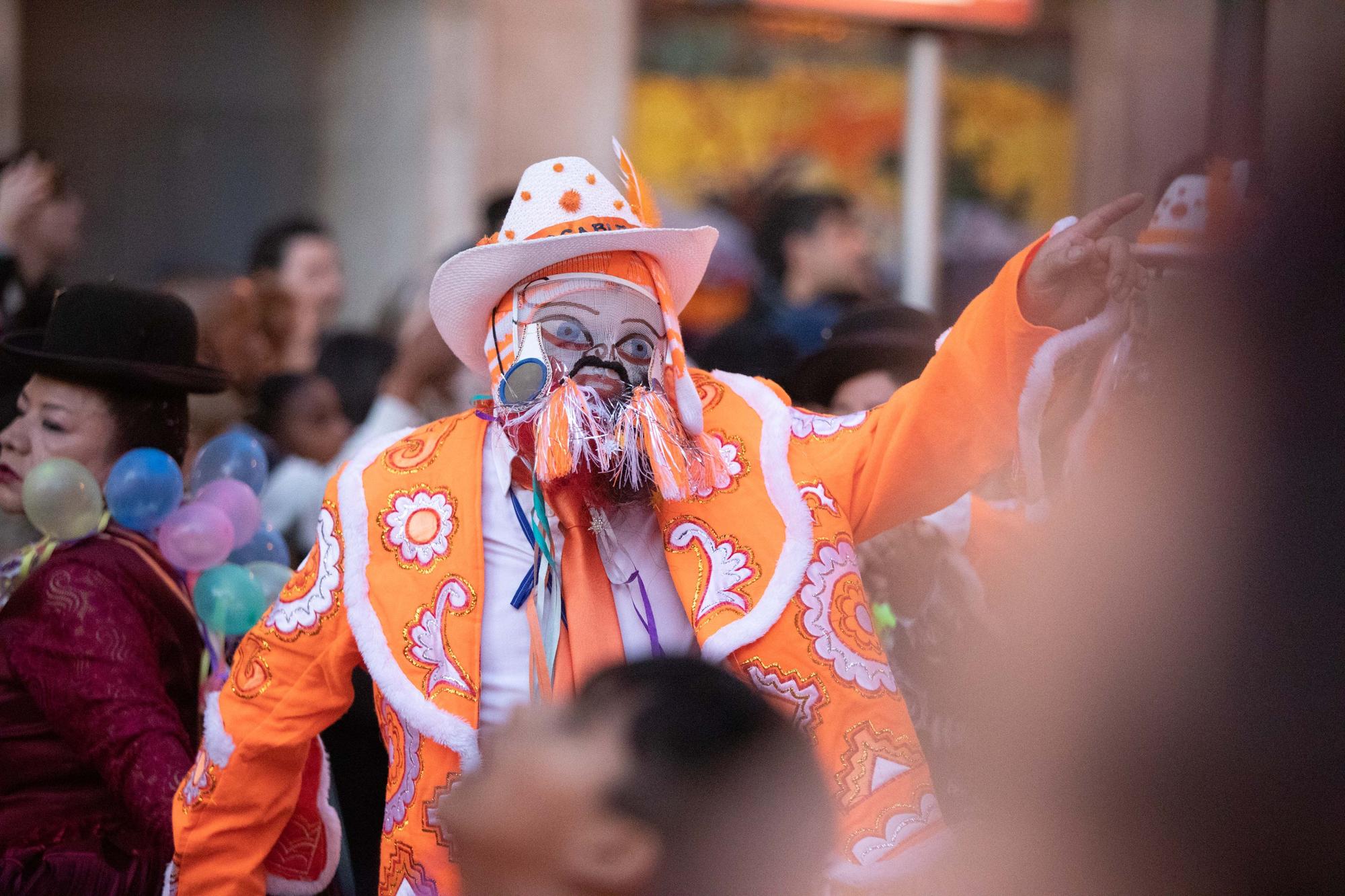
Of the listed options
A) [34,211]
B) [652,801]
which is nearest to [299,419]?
[34,211]

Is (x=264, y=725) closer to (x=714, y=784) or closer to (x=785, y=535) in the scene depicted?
(x=785, y=535)

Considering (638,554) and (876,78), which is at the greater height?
(876,78)

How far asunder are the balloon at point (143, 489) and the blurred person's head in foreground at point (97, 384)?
0.12 meters

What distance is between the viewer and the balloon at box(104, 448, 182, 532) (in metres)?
3.01

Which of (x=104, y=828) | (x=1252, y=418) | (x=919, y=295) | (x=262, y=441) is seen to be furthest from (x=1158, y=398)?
(x=919, y=295)

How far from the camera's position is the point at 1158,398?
1638 mm

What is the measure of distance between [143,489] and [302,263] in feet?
11.2

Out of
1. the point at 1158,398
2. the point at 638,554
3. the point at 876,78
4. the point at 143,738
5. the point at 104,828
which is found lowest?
the point at 104,828

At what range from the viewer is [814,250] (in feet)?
18.8

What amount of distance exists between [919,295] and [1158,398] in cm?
443

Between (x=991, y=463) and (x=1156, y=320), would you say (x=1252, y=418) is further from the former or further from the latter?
(x=991, y=463)

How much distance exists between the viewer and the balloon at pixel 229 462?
132 inches

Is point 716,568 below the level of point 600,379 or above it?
below

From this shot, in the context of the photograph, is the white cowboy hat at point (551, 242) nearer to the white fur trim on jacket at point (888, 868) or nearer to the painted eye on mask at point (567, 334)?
the painted eye on mask at point (567, 334)
